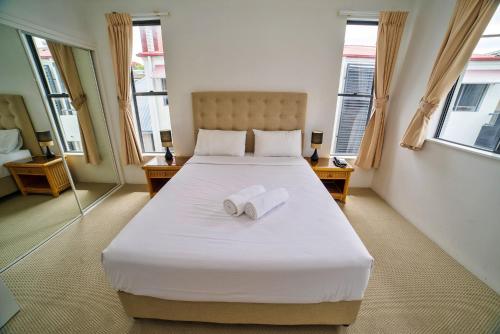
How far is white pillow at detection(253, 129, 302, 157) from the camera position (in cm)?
259

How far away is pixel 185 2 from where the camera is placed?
2393 millimetres

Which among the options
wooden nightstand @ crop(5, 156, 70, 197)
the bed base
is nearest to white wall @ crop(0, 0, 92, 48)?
wooden nightstand @ crop(5, 156, 70, 197)

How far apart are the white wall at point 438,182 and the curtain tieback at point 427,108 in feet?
0.42

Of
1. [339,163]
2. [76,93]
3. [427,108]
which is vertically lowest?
[339,163]

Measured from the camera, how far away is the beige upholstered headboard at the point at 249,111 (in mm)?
2652

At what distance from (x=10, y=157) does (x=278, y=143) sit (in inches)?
112

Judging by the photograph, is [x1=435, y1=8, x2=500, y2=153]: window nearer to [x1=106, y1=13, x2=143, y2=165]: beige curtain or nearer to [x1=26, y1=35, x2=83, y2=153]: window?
[x1=106, y1=13, x2=143, y2=165]: beige curtain

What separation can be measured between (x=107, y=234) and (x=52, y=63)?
1.97m

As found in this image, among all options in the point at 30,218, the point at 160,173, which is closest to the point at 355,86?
the point at 160,173

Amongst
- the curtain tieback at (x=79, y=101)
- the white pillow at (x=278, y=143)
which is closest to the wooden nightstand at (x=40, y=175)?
the curtain tieback at (x=79, y=101)

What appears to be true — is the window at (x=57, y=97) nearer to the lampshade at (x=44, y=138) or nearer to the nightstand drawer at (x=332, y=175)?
the lampshade at (x=44, y=138)

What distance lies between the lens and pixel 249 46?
2.53 metres

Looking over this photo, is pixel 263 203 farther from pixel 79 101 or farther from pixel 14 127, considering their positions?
pixel 79 101

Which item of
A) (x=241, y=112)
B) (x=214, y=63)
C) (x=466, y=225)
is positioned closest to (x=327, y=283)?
(x=466, y=225)
